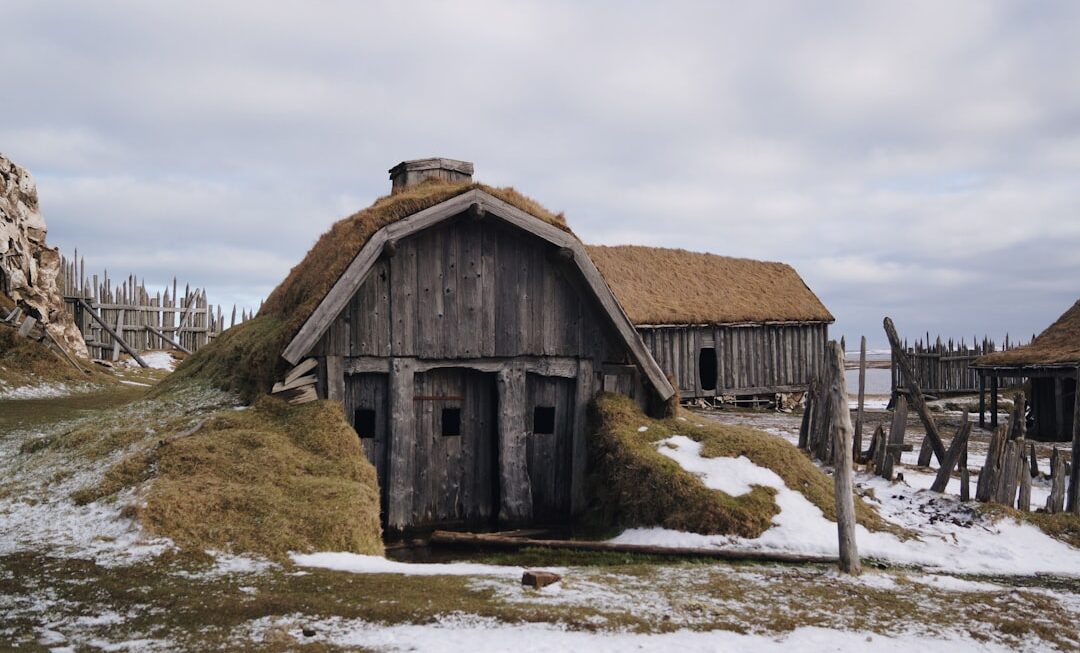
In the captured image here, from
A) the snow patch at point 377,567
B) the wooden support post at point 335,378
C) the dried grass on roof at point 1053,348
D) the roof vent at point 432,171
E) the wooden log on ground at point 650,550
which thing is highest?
the roof vent at point 432,171

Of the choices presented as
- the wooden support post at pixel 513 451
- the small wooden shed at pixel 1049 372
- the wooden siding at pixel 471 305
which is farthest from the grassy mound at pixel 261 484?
the small wooden shed at pixel 1049 372

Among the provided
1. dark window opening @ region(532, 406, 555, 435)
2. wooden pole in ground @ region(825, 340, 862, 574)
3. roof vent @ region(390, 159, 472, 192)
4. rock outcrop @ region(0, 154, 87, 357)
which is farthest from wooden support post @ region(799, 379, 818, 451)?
rock outcrop @ region(0, 154, 87, 357)

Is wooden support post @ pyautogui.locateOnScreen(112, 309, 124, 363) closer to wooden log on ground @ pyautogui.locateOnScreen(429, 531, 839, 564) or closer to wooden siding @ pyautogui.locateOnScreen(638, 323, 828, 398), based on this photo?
wooden siding @ pyautogui.locateOnScreen(638, 323, 828, 398)

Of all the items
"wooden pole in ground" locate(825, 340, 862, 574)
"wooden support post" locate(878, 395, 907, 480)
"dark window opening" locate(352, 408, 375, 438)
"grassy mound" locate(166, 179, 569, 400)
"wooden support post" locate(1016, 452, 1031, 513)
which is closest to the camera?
"wooden pole in ground" locate(825, 340, 862, 574)

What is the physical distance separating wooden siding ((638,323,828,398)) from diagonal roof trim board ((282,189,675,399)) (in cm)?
1665

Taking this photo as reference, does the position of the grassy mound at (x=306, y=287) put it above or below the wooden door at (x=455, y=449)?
above

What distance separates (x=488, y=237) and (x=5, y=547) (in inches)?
293

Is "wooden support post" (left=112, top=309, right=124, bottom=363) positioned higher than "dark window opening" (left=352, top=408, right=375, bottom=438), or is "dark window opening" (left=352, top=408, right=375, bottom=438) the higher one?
"wooden support post" (left=112, top=309, right=124, bottom=363)

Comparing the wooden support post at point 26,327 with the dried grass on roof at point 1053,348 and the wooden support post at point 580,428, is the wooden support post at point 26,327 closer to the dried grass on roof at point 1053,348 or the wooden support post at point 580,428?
the wooden support post at point 580,428

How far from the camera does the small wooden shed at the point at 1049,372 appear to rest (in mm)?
23531

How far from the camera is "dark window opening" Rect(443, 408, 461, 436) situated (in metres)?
12.7

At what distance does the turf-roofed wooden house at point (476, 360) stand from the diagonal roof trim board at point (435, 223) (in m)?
0.03

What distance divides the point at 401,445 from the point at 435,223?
3.38m

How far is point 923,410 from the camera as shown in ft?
49.7
